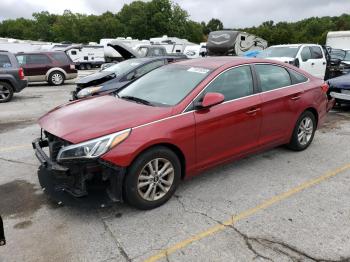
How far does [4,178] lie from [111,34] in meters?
80.6

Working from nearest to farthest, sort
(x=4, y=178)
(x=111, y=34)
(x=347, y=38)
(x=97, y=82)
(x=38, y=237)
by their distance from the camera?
(x=38, y=237)
(x=4, y=178)
(x=97, y=82)
(x=347, y=38)
(x=111, y=34)

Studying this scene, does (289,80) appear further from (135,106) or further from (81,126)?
(81,126)

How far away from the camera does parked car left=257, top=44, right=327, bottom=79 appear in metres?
13.1

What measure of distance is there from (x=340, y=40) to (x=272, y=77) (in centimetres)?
2490

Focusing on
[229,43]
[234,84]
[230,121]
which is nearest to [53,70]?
[229,43]

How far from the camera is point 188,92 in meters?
4.42

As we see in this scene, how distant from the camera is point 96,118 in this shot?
4.08 metres

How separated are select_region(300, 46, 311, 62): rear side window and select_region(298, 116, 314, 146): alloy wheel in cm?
798

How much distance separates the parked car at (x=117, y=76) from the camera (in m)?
8.97

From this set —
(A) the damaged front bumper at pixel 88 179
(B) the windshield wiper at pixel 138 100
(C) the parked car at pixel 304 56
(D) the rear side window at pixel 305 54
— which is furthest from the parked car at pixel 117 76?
(D) the rear side window at pixel 305 54

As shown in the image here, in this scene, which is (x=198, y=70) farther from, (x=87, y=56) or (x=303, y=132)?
(x=87, y=56)

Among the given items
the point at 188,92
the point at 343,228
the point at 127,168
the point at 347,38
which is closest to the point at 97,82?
the point at 188,92

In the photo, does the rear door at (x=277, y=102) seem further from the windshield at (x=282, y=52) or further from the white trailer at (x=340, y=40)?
the white trailer at (x=340, y=40)

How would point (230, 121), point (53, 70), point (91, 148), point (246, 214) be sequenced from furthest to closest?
point (53, 70) < point (230, 121) < point (246, 214) < point (91, 148)
